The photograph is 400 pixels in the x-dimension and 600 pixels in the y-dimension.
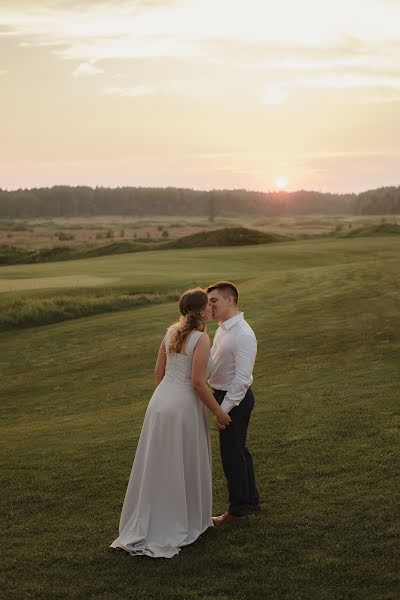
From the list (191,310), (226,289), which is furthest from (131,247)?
(191,310)

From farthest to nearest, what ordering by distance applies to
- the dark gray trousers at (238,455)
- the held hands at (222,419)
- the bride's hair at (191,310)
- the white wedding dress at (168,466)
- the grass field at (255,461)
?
1. the dark gray trousers at (238,455)
2. the held hands at (222,419)
3. the white wedding dress at (168,466)
4. the bride's hair at (191,310)
5. the grass field at (255,461)

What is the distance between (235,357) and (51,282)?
3370 cm

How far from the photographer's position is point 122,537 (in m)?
8.57

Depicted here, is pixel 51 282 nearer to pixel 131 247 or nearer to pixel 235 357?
pixel 131 247

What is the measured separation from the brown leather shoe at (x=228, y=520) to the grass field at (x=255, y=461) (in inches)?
7.5

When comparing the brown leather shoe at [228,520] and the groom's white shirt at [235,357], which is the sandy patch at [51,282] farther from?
the groom's white shirt at [235,357]

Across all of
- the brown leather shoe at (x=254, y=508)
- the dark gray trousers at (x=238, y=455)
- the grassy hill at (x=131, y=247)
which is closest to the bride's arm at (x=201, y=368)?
the dark gray trousers at (x=238, y=455)

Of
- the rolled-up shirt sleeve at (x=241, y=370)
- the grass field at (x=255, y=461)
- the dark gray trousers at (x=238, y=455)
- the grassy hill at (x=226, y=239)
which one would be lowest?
the grass field at (x=255, y=461)

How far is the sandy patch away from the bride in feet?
102

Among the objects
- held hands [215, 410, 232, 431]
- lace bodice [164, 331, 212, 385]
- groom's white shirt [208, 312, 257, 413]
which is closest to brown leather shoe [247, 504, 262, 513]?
held hands [215, 410, 232, 431]

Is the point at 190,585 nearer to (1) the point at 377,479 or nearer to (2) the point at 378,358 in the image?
(1) the point at 377,479

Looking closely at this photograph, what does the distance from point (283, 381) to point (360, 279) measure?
1536cm

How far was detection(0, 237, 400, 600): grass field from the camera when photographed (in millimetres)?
7945

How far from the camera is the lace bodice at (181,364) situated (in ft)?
27.1
